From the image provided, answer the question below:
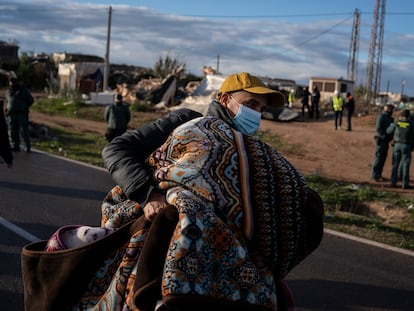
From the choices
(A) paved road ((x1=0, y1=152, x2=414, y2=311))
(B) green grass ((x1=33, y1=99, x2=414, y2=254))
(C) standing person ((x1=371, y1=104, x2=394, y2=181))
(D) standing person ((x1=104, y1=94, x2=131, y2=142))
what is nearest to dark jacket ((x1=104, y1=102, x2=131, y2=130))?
(D) standing person ((x1=104, y1=94, x2=131, y2=142))

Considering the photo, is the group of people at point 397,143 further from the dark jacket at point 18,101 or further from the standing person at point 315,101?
the standing person at point 315,101

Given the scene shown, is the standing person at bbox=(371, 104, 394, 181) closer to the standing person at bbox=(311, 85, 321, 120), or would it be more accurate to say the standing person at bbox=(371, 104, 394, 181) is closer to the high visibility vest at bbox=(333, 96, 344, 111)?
the high visibility vest at bbox=(333, 96, 344, 111)

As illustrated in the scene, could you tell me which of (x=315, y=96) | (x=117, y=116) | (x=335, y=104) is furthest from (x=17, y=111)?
(x=315, y=96)

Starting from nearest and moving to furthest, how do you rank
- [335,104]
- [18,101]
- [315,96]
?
1. [18,101]
2. [335,104]
3. [315,96]

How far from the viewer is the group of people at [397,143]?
523 inches

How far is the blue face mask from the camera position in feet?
9.18

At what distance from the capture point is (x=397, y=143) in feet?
44.4

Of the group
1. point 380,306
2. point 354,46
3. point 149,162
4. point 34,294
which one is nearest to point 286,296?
point 149,162

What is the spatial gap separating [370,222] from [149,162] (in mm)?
7258

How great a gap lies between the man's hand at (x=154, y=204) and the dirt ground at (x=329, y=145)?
11599 millimetres

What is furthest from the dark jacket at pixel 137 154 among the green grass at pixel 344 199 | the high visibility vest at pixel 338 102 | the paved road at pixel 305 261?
the high visibility vest at pixel 338 102

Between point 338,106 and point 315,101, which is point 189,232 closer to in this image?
point 338,106

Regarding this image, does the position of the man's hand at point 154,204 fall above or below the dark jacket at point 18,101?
below

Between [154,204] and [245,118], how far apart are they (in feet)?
2.24
